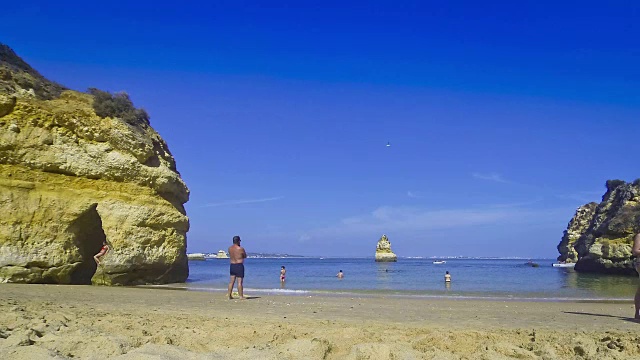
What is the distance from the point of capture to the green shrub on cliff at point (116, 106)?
739 inches

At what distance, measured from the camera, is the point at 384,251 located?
339 ft

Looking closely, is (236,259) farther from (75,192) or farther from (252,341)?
(75,192)

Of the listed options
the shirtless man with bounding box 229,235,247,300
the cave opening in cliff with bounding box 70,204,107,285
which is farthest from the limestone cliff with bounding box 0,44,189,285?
the shirtless man with bounding box 229,235,247,300

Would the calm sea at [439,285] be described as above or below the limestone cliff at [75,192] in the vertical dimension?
below

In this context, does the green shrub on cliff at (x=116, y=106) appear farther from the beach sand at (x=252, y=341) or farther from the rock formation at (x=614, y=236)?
the rock formation at (x=614, y=236)

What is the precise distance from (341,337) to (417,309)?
596 cm

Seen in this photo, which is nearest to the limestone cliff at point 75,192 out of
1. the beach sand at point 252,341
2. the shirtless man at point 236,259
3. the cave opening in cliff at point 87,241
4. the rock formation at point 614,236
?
the cave opening in cliff at point 87,241

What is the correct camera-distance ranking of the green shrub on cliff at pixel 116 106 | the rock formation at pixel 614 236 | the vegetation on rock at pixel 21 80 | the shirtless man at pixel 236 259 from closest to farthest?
the shirtless man at pixel 236 259 → the vegetation on rock at pixel 21 80 → the green shrub on cliff at pixel 116 106 → the rock formation at pixel 614 236

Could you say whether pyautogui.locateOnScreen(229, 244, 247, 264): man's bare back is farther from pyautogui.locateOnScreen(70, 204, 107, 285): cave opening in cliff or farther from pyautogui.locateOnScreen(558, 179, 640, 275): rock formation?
pyautogui.locateOnScreen(558, 179, 640, 275): rock formation

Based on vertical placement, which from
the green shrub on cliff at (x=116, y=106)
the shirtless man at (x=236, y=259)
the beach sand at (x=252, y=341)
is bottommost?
the beach sand at (x=252, y=341)

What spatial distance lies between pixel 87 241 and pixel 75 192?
279cm

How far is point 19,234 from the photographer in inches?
623

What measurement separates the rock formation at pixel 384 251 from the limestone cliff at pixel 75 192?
85851mm

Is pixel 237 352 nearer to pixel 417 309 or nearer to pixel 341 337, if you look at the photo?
pixel 341 337
